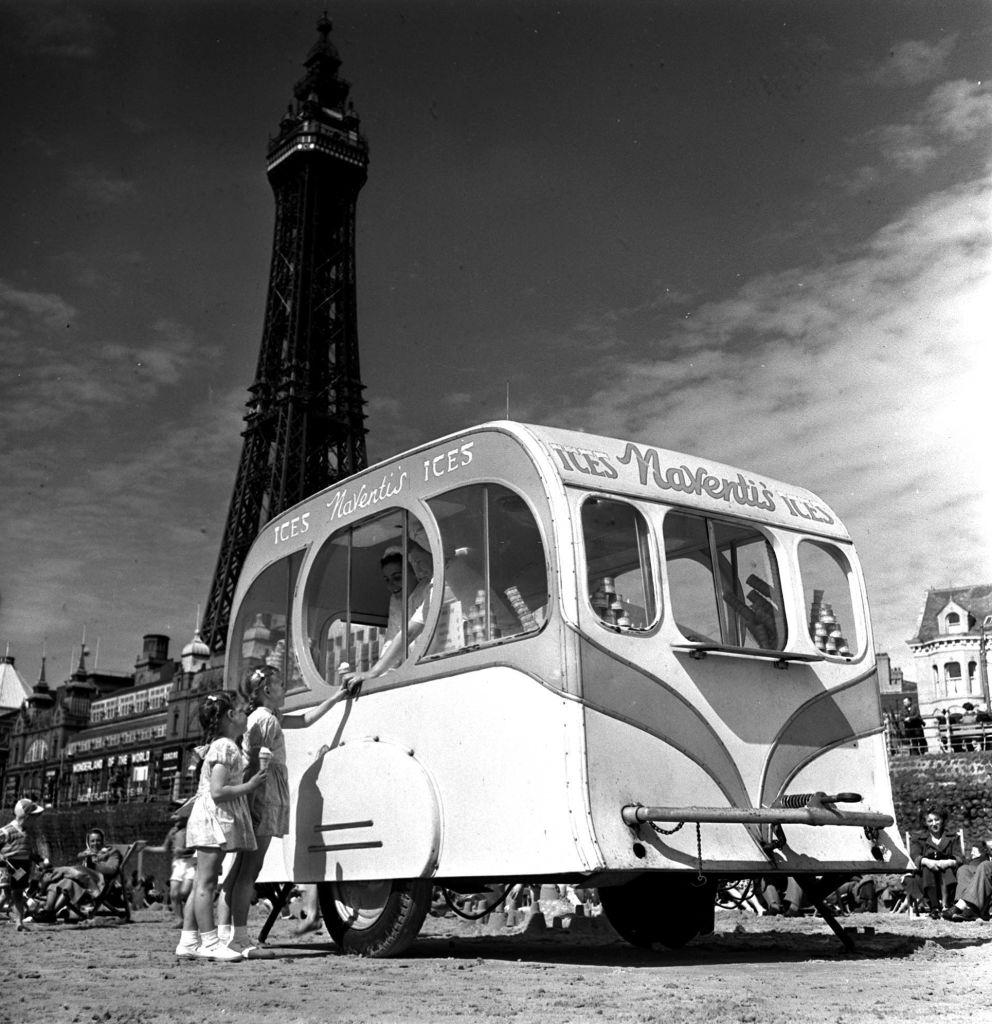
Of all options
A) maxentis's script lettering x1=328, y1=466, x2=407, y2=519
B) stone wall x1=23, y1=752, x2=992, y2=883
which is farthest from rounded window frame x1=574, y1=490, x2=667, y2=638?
stone wall x1=23, y1=752, x2=992, y2=883

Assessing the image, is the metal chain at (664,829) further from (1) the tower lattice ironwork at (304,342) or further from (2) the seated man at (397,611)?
(1) the tower lattice ironwork at (304,342)

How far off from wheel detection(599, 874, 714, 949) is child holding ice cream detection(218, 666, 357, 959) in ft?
7.15

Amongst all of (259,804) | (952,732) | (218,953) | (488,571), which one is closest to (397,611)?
(488,571)

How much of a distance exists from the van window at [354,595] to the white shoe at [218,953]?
1.87m

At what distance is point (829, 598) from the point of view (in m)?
7.91

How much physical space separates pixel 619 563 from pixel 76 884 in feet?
26.0

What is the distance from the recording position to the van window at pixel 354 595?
809 cm

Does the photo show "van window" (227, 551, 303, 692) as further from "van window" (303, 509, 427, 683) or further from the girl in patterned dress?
the girl in patterned dress

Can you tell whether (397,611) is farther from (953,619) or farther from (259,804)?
(953,619)

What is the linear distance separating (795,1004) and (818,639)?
302 cm

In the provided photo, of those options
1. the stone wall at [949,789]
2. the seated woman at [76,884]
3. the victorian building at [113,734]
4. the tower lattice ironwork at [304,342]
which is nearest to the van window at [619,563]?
the seated woman at [76,884]

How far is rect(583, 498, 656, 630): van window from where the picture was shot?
683cm

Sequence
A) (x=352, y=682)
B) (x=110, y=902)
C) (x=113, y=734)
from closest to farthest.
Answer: (x=352, y=682), (x=110, y=902), (x=113, y=734)

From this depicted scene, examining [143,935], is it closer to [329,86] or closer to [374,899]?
[374,899]
